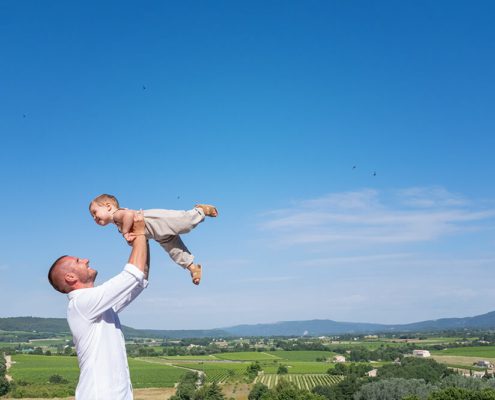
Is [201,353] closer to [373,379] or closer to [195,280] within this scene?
[373,379]

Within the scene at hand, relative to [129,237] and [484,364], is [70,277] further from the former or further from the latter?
[484,364]

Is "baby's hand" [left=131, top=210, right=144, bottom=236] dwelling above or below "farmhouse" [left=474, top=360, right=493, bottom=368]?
above

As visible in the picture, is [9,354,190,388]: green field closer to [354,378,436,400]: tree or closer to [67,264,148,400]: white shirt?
[354,378,436,400]: tree

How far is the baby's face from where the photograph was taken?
4234 mm

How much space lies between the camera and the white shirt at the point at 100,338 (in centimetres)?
356

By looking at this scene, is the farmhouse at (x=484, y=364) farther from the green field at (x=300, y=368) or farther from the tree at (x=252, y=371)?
the tree at (x=252, y=371)

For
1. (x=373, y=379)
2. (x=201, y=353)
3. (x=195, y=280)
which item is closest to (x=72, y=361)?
(x=201, y=353)

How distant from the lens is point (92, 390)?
140 inches

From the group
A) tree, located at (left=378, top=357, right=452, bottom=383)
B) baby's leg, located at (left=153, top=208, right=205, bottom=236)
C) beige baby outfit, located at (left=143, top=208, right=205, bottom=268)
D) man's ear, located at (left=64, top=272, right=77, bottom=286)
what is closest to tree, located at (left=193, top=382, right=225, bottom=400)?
tree, located at (left=378, top=357, right=452, bottom=383)

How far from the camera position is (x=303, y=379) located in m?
98.4

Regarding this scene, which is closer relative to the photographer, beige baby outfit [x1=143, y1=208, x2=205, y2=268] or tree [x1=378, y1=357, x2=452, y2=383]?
beige baby outfit [x1=143, y1=208, x2=205, y2=268]

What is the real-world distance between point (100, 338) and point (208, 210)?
1400 millimetres

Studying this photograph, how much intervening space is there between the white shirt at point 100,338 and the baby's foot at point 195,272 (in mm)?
1042

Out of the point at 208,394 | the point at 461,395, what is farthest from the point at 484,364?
the point at 461,395
